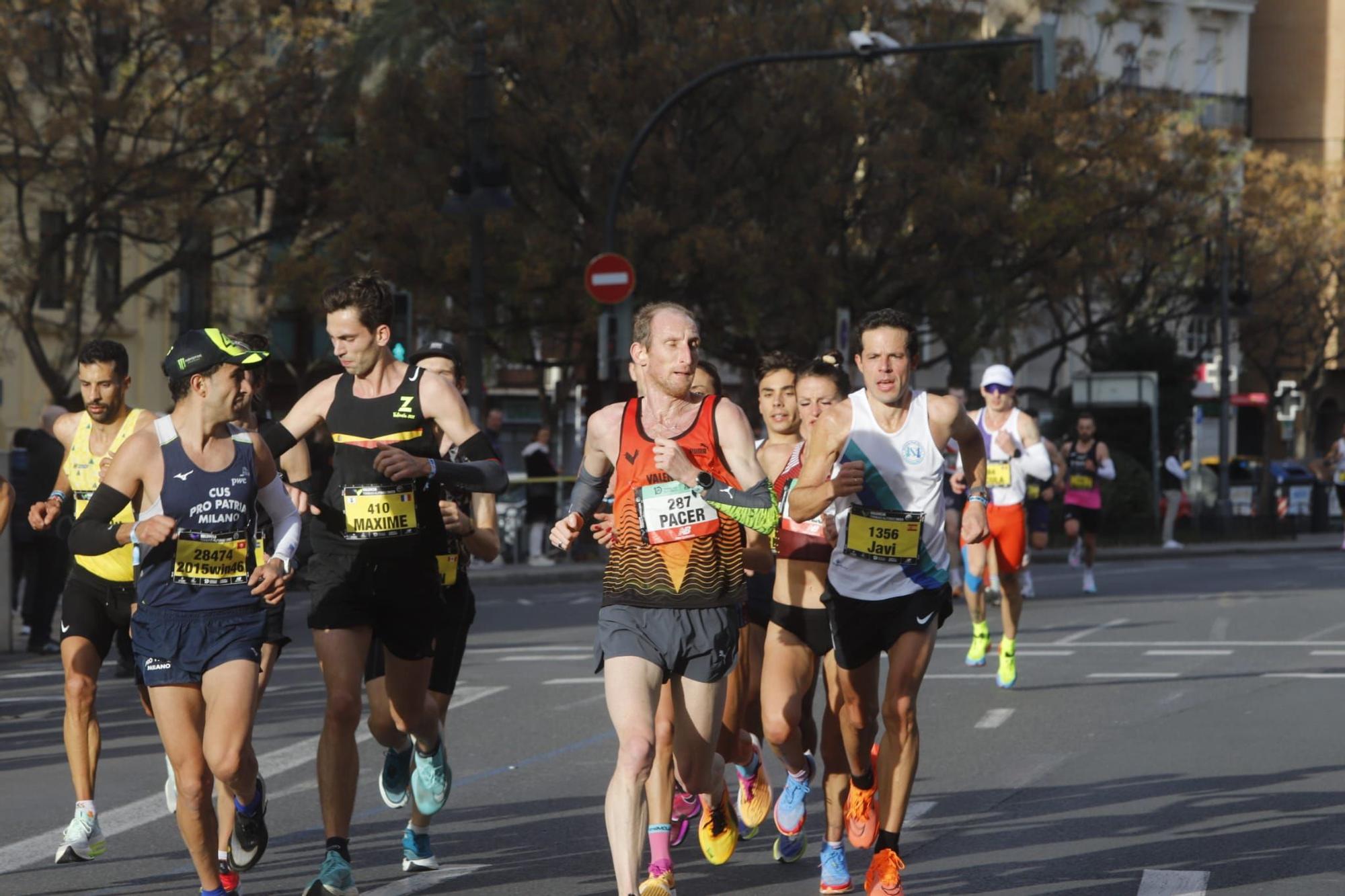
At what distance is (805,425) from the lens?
28.5 ft

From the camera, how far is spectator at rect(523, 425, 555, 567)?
27812mm

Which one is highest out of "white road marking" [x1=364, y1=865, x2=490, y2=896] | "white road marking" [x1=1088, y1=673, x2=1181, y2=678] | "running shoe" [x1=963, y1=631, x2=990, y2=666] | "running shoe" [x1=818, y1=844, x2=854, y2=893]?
"running shoe" [x1=818, y1=844, x2=854, y2=893]

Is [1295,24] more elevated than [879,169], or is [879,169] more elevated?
[1295,24]

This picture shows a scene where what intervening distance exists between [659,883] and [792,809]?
1512 mm

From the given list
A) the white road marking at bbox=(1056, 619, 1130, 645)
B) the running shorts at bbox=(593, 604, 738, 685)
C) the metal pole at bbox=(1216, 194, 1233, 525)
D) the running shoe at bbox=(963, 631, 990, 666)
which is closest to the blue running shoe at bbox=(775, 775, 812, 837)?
the running shorts at bbox=(593, 604, 738, 685)

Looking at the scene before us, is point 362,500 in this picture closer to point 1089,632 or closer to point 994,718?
point 994,718

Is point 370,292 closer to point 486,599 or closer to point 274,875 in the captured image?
point 274,875

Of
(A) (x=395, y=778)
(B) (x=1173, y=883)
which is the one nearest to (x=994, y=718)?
(B) (x=1173, y=883)

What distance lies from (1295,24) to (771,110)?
46.5 metres

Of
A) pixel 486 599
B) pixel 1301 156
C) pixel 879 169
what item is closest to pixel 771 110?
pixel 879 169

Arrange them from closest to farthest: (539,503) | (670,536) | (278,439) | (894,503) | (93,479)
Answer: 1. (670,536)
2. (278,439)
3. (894,503)
4. (93,479)
5. (539,503)

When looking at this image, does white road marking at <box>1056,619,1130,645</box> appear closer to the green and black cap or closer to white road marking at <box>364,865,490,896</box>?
white road marking at <box>364,865,490,896</box>

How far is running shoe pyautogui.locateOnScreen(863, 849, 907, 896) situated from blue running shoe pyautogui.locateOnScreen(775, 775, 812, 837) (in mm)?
946

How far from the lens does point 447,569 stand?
7695mm
